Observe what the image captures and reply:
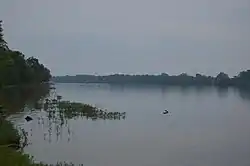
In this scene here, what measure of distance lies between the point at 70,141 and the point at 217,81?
125 meters

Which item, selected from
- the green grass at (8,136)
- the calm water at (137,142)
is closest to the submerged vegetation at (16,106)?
the green grass at (8,136)

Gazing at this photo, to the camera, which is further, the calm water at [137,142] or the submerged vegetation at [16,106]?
the calm water at [137,142]

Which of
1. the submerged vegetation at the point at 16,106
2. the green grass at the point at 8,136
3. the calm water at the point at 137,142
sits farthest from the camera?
the calm water at the point at 137,142

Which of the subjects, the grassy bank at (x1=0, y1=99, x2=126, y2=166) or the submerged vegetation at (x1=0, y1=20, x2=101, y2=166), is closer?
the grassy bank at (x1=0, y1=99, x2=126, y2=166)

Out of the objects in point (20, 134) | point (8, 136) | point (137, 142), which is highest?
point (8, 136)

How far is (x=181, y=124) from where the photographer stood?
41219 millimetres

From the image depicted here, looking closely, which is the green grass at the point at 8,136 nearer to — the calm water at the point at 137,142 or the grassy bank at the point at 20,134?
the grassy bank at the point at 20,134

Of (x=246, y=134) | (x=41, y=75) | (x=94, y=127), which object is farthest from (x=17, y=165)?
(x=41, y=75)

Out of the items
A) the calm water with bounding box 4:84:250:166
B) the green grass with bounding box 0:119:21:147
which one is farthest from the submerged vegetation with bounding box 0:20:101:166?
the calm water with bounding box 4:84:250:166

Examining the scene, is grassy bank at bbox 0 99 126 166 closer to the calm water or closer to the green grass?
the green grass

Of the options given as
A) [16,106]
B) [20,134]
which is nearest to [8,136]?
[20,134]

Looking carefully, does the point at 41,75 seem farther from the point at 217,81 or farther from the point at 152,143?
the point at 152,143

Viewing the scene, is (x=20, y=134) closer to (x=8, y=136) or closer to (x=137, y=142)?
(x=8, y=136)

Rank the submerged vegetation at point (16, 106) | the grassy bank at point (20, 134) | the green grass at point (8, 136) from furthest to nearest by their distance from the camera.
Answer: the green grass at point (8, 136), the submerged vegetation at point (16, 106), the grassy bank at point (20, 134)
